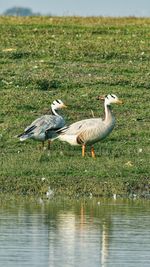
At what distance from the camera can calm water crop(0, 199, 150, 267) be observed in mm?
11602

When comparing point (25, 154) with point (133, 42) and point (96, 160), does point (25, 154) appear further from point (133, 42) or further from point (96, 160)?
point (133, 42)

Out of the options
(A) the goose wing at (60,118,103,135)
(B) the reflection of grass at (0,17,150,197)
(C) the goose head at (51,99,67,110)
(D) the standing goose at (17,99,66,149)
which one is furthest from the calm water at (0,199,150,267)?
(C) the goose head at (51,99,67,110)

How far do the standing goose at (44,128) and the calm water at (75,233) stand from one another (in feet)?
12.6

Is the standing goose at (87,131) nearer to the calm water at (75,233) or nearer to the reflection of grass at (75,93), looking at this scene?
the reflection of grass at (75,93)

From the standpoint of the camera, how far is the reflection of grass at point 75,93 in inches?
651

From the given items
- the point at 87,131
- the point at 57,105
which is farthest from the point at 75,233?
the point at 57,105

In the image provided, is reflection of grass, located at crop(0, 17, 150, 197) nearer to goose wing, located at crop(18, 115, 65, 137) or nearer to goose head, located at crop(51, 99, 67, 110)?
goose wing, located at crop(18, 115, 65, 137)

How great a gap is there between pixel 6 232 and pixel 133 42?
1596 cm

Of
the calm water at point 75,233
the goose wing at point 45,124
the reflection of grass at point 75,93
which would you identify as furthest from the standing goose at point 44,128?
the calm water at point 75,233

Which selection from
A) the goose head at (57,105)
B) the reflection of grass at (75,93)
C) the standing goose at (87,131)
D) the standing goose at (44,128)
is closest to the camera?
the reflection of grass at (75,93)

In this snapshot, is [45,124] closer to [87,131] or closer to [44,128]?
[44,128]

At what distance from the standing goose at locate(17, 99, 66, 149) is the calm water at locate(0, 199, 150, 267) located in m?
3.83

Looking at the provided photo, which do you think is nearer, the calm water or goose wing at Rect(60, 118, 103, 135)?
the calm water

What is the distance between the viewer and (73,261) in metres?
11.5
